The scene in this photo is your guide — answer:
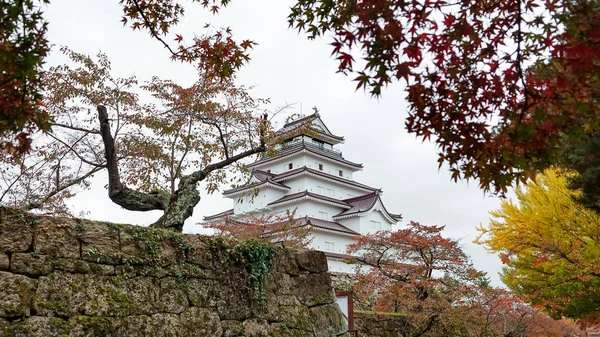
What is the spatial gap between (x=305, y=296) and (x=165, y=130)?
4.02 meters

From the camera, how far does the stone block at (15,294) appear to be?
4383 mm

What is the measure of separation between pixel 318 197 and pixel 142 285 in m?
23.1

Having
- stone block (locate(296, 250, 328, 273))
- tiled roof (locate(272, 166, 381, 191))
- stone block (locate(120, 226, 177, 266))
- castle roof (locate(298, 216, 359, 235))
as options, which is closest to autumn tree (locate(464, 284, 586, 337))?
stone block (locate(296, 250, 328, 273))

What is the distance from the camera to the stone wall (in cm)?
459

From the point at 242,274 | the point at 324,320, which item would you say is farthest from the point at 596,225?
the point at 242,274

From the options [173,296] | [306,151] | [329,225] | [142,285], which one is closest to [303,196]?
[329,225]

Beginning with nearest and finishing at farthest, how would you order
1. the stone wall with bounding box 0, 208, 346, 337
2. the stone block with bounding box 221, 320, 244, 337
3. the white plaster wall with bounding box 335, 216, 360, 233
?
the stone wall with bounding box 0, 208, 346, 337
the stone block with bounding box 221, 320, 244, 337
the white plaster wall with bounding box 335, 216, 360, 233

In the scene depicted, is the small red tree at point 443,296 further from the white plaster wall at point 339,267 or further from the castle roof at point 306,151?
the castle roof at point 306,151

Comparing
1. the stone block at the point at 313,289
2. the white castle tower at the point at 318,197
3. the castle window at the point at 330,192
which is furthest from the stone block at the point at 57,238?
the castle window at the point at 330,192

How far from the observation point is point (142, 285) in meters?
5.36

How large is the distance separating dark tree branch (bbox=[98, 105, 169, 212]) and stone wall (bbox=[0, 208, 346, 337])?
3.96ft

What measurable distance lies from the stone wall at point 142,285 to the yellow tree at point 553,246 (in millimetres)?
8420

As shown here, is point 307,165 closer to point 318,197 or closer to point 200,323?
point 318,197

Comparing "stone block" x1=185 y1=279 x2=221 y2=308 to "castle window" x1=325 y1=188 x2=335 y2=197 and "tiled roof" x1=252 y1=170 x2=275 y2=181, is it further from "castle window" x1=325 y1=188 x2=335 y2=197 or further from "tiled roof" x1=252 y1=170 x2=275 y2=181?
"castle window" x1=325 y1=188 x2=335 y2=197
